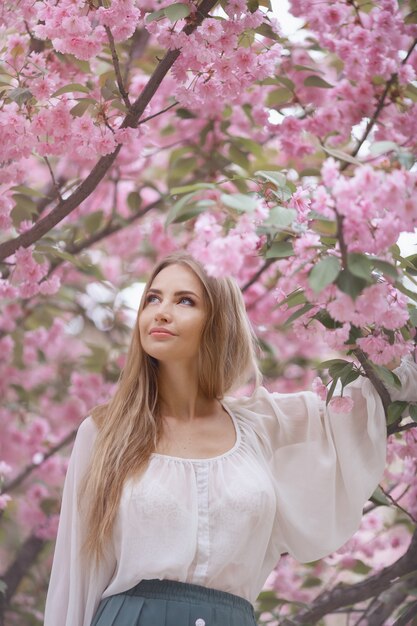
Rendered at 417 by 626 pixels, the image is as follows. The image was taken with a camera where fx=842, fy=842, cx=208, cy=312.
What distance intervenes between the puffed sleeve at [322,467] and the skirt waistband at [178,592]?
8.7 inches

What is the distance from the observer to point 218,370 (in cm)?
200

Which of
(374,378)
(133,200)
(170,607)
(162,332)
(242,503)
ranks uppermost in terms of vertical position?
(133,200)

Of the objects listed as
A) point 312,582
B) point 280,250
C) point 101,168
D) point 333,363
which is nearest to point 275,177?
point 280,250

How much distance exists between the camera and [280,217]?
1.45 metres

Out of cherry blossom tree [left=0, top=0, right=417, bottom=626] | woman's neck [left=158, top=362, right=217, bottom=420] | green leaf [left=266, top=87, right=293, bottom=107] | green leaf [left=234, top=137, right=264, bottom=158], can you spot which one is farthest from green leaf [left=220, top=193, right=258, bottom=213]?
green leaf [left=234, top=137, right=264, bottom=158]

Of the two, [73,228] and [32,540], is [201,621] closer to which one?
[32,540]

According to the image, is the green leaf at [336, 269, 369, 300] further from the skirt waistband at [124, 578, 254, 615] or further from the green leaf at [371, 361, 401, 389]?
the skirt waistband at [124, 578, 254, 615]

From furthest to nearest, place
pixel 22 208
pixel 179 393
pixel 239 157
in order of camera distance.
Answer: pixel 239 157 → pixel 22 208 → pixel 179 393

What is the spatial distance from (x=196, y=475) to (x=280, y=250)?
57 centimetres

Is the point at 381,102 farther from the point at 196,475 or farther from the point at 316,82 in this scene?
the point at 196,475

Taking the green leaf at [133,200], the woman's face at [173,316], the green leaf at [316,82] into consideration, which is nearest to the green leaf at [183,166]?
the green leaf at [133,200]

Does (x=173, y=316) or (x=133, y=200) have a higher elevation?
(x=133, y=200)

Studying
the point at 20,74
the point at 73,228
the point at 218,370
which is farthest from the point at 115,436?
the point at 73,228

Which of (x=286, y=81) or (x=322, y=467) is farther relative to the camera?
(x=286, y=81)
